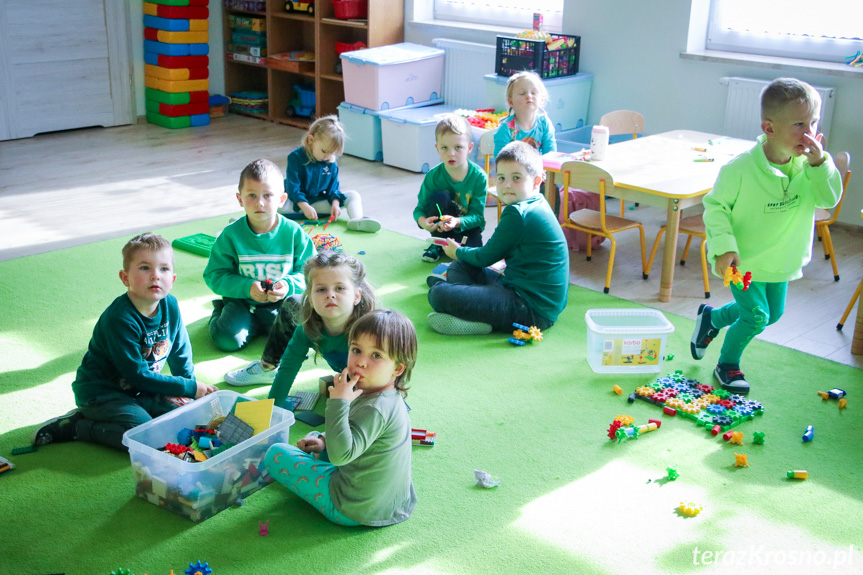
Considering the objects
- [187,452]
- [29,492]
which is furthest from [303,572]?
[29,492]

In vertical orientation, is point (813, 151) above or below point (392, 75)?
above

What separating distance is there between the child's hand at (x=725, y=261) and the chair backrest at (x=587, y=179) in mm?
1089

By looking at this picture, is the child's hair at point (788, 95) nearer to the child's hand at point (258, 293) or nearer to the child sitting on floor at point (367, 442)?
the child sitting on floor at point (367, 442)

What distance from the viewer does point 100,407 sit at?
8.83 ft

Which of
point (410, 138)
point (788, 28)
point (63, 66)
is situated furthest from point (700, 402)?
point (63, 66)

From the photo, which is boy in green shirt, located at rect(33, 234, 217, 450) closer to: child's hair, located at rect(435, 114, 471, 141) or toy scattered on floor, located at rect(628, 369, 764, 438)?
toy scattered on floor, located at rect(628, 369, 764, 438)

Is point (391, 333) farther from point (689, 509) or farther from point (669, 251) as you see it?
point (669, 251)

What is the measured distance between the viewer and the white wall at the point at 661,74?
5.06 m

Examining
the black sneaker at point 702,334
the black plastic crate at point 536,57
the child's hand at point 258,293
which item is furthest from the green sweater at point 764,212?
the black plastic crate at point 536,57

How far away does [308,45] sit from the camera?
25.8 ft

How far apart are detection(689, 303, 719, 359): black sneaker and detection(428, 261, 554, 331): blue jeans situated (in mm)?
610

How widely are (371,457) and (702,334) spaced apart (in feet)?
5.61

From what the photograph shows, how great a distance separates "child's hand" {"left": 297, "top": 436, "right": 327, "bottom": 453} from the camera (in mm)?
2559

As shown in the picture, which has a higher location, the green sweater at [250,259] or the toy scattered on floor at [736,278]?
the toy scattered on floor at [736,278]
